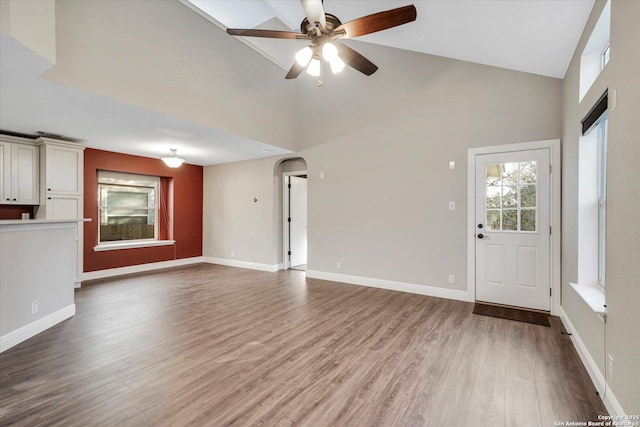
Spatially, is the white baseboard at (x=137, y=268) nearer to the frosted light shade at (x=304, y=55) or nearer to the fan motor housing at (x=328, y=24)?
the frosted light shade at (x=304, y=55)

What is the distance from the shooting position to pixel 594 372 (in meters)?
2.15

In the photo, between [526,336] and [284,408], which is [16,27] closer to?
[284,408]

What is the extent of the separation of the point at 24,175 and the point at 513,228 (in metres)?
7.25

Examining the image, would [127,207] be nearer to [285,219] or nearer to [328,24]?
[285,219]

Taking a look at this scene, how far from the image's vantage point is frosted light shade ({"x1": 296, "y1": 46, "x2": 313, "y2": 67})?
8.52ft

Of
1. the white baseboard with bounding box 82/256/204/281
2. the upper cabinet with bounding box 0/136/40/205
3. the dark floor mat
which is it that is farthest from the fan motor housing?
the white baseboard with bounding box 82/256/204/281

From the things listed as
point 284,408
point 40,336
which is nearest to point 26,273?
point 40,336

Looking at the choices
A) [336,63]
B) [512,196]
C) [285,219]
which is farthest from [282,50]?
[512,196]

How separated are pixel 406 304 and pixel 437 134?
255 cm

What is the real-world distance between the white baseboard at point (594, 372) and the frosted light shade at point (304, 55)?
3279mm

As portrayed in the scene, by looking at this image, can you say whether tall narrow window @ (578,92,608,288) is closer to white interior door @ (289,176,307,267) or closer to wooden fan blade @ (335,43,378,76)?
wooden fan blade @ (335,43,378,76)

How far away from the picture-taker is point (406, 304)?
4.05 metres

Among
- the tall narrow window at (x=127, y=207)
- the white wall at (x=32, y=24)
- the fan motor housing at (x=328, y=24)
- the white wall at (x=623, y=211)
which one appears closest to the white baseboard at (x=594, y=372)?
the white wall at (x=623, y=211)

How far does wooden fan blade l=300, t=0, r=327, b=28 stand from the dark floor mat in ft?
12.2
